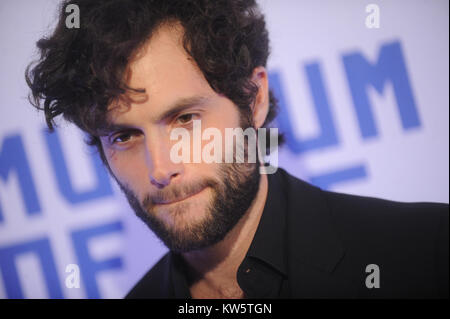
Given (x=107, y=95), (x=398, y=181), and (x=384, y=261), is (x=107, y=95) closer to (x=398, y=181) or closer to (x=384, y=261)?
(x=384, y=261)

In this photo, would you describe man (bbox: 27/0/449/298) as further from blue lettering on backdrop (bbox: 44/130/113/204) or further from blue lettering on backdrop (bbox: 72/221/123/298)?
blue lettering on backdrop (bbox: 72/221/123/298)

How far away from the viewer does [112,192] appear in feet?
7.40

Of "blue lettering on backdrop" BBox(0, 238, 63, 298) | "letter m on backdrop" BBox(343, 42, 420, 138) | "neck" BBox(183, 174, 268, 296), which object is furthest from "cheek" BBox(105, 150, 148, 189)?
"letter m on backdrop" BBox(343, 42, 420, 138)

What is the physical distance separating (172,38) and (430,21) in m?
1.55

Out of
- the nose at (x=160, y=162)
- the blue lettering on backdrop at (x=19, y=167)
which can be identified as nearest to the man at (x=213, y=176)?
the nose at (x=160, y=162)

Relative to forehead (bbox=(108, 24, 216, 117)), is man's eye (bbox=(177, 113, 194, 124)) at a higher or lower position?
lower

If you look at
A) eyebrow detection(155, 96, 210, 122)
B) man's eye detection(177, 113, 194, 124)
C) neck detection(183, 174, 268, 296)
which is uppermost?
eyebrow detection(155, 96, 210, 122)

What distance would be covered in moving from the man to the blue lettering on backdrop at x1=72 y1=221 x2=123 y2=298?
0.87m

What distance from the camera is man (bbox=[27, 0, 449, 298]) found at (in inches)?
51.4

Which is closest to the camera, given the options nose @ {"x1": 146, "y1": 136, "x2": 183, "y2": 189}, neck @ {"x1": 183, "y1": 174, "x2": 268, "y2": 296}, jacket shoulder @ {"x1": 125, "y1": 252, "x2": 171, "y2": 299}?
nose @ {"x1": 146, "y1": 136, "x2": 183, "y2": 189}

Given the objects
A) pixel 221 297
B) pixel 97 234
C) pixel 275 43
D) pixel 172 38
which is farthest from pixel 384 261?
pixel 97 234

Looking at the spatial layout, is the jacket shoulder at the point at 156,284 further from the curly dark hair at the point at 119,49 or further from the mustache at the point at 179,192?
the curly dark hair at the point at 119,49

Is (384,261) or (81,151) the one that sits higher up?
(81,151)

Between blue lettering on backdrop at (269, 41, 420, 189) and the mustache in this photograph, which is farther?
blue lettering on backdrop at (269, 41, 420, 189)
